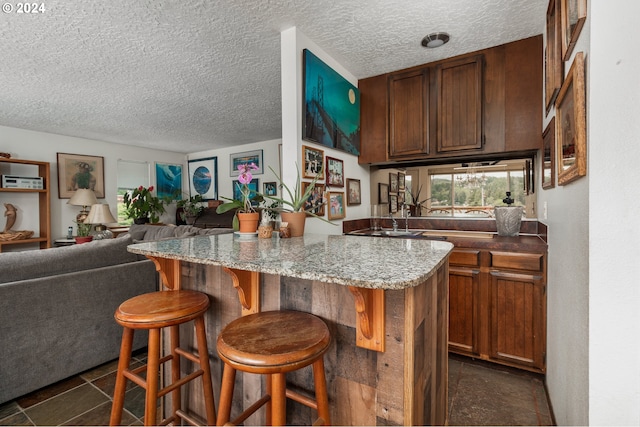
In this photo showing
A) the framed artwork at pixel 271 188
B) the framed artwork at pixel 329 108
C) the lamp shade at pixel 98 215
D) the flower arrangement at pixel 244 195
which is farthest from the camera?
the framed artwork at pixel 271 188

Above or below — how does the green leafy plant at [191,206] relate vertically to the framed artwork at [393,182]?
below

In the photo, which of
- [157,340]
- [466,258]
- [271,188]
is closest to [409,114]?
[466,258]

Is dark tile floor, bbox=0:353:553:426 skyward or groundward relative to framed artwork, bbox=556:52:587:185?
groundward

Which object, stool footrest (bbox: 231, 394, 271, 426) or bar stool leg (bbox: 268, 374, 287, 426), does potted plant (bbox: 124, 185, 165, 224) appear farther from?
bar stool leg (bbox: 268, 374, 287, 426)

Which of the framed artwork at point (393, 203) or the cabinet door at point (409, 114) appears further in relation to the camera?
the framed artwork at point (393, 203)

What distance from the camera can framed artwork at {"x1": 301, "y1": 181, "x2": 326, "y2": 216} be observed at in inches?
84.4

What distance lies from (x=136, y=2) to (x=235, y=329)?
191 cm

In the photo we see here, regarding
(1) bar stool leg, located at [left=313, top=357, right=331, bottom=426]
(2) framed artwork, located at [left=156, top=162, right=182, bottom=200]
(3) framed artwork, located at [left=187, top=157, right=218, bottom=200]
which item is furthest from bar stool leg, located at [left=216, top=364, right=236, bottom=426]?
(2) framed artwork, located at [left=156, top=162, right=182, bottom=200]

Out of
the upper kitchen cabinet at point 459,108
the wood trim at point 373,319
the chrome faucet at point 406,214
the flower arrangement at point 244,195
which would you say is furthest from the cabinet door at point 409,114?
the wood trim at point 373,319

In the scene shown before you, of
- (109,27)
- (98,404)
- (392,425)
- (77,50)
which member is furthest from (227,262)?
(77,50)

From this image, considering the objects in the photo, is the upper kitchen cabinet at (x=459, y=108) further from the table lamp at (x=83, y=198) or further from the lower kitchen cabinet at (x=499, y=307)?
the table lamp at (x=83, y=198)

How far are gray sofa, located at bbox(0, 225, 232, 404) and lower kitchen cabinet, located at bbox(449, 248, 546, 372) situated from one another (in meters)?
2.43

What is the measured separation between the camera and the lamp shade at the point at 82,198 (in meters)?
4.64

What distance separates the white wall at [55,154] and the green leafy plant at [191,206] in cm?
114
